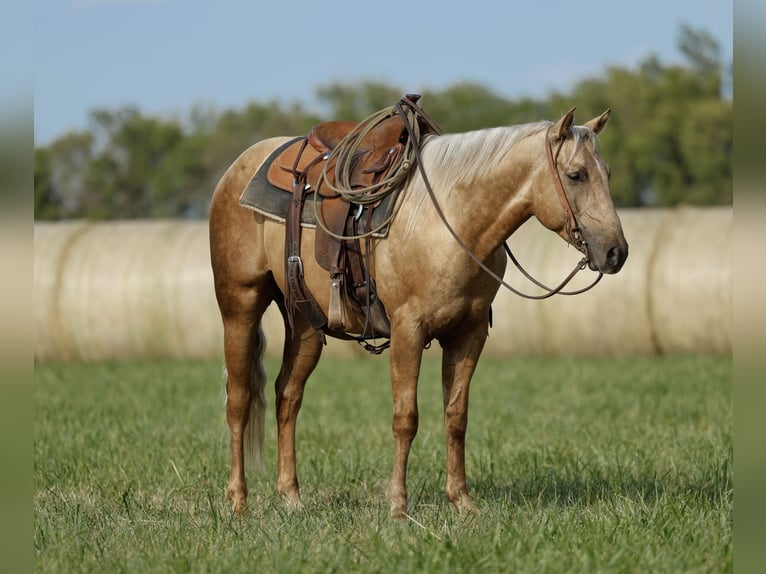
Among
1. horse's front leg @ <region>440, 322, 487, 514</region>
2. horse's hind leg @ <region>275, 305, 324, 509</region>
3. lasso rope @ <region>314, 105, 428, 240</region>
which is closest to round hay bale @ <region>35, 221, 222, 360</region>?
horse's hind leg @ <region>275, 305, 324, 509</region>

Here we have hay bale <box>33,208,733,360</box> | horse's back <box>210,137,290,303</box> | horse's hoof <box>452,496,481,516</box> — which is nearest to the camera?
horse's hoof <box>452,496,481,516</box>

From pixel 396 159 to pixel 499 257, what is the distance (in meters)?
0.79

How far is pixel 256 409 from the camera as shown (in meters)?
7.17

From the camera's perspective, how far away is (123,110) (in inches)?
2367

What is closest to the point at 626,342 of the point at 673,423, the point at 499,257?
the point at 673,423

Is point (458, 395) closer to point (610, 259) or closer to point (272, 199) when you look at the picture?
point (610, 259)

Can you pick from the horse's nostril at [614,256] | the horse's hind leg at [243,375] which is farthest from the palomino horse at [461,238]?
the horse's hind leg at [243,375]

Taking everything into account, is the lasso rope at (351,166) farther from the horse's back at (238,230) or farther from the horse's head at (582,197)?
the horse's head at (582,197)

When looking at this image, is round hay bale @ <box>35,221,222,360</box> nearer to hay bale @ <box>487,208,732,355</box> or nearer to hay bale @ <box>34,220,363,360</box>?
hay bale @ <box>34,220,363,360</box>

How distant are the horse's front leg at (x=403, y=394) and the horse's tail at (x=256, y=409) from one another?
146cm

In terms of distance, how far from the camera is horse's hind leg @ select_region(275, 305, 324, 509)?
273 inches

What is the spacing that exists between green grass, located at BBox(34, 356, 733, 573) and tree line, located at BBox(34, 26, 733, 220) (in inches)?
962

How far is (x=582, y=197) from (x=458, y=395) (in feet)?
4.48

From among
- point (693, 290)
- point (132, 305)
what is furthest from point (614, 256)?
point (132, 305)
